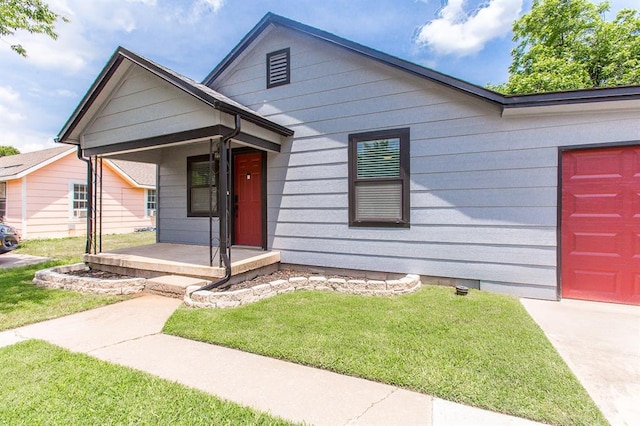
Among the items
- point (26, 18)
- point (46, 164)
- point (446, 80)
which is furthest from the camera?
point (46, 164)

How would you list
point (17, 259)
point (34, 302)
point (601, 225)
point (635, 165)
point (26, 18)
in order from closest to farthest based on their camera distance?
point (635, 165) < point (601, 225) < point (34, 302) < point (26, 18) < point (17, 259)

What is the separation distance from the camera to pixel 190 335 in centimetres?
330

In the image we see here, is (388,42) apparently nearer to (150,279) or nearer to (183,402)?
(150,279)

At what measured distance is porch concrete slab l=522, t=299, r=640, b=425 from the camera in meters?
2.14

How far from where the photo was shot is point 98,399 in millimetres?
2129

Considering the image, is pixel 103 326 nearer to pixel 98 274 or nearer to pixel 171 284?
pixel 171 284

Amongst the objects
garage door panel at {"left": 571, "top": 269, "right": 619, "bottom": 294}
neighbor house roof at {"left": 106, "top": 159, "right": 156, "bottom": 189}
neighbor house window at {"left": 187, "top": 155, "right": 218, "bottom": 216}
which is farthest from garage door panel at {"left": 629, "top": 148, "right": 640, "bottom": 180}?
neighbor house roof at {"left": 106, "top": 159, "right": 156, "bottom": 189}

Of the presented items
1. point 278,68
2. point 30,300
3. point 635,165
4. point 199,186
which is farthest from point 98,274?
point 635,165

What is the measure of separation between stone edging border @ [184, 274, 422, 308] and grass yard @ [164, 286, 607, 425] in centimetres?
16

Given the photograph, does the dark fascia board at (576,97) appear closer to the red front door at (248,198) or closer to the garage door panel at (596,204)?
the garage door panel at (596,204)

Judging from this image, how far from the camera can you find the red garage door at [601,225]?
4.11m

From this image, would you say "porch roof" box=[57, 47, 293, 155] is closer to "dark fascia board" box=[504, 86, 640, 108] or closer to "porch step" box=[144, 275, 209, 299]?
"porch step" box=[144, 275, 209, 299]

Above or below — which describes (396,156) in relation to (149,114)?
below

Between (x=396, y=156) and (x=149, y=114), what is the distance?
4548 mm
